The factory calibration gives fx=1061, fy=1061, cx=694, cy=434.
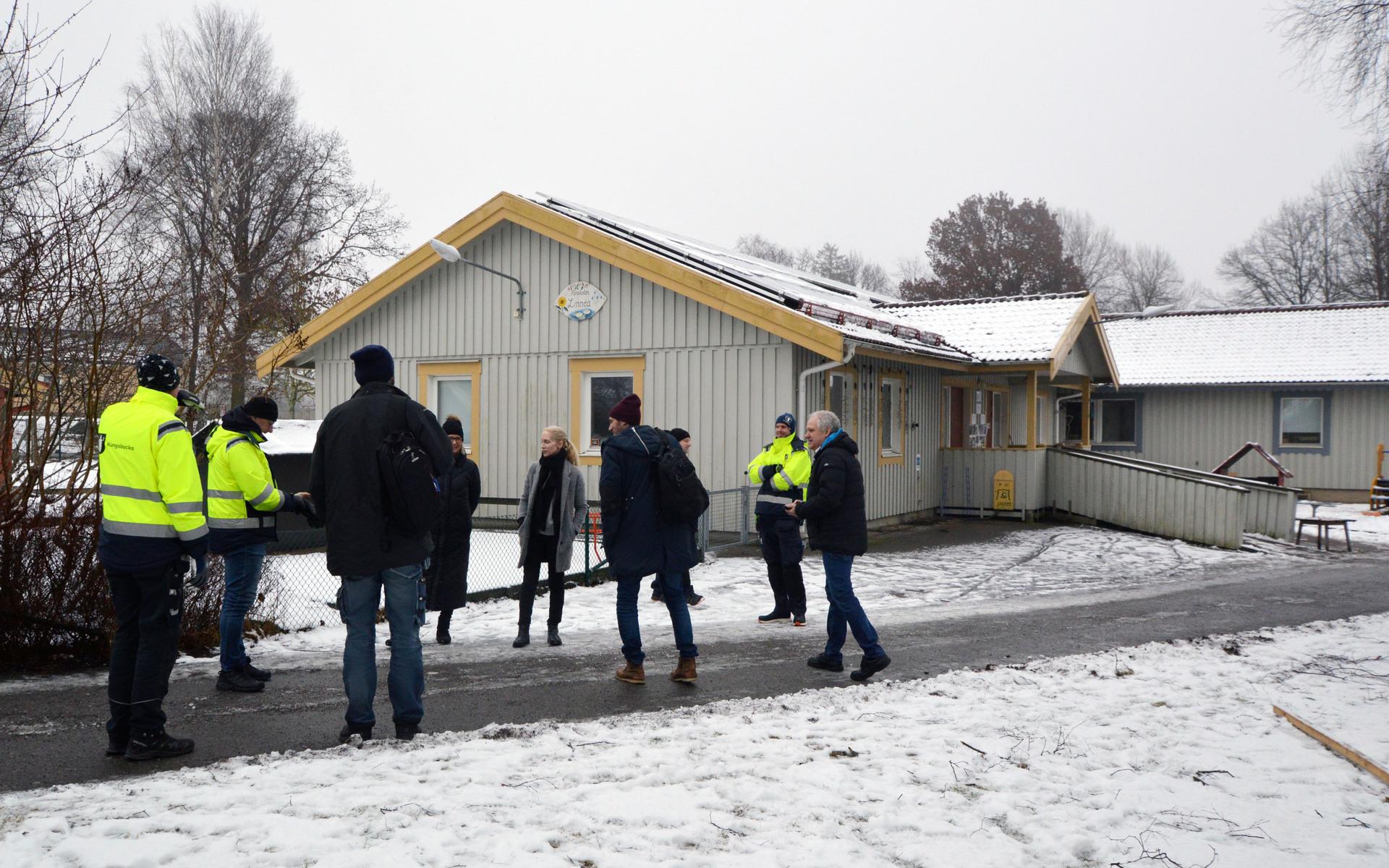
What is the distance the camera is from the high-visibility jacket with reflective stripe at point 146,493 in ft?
16.7

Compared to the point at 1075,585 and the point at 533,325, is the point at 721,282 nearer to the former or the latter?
the point at 533,325

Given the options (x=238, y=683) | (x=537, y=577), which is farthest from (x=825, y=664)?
(x=238, y=683)

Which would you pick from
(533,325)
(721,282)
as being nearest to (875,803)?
(721,282)

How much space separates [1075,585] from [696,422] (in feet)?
17.9

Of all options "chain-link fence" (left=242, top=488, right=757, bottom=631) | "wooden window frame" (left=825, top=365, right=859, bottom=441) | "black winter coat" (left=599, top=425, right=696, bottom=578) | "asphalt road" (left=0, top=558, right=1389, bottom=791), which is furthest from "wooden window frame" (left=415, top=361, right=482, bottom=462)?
"black winter coat" (left=599, top=425, right=696, bottom=578)

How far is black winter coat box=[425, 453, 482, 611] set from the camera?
25.4 feet

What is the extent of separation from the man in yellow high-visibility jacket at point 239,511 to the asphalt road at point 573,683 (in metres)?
0.23

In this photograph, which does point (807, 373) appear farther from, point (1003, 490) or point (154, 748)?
point (154, 748)

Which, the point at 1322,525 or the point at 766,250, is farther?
the point at 766,250

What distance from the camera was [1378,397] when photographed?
944 inches

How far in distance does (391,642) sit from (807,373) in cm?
864

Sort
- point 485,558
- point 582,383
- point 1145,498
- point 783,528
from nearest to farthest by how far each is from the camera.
A: point 783,528 → point 485,558 → point 582,383 → point 1145,498

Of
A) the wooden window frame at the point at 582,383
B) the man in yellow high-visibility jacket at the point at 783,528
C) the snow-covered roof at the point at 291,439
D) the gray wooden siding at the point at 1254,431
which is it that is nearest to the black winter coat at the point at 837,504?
the man in yellow high-visibility jacket at the point at 783,528

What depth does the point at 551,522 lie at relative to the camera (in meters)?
8.19
